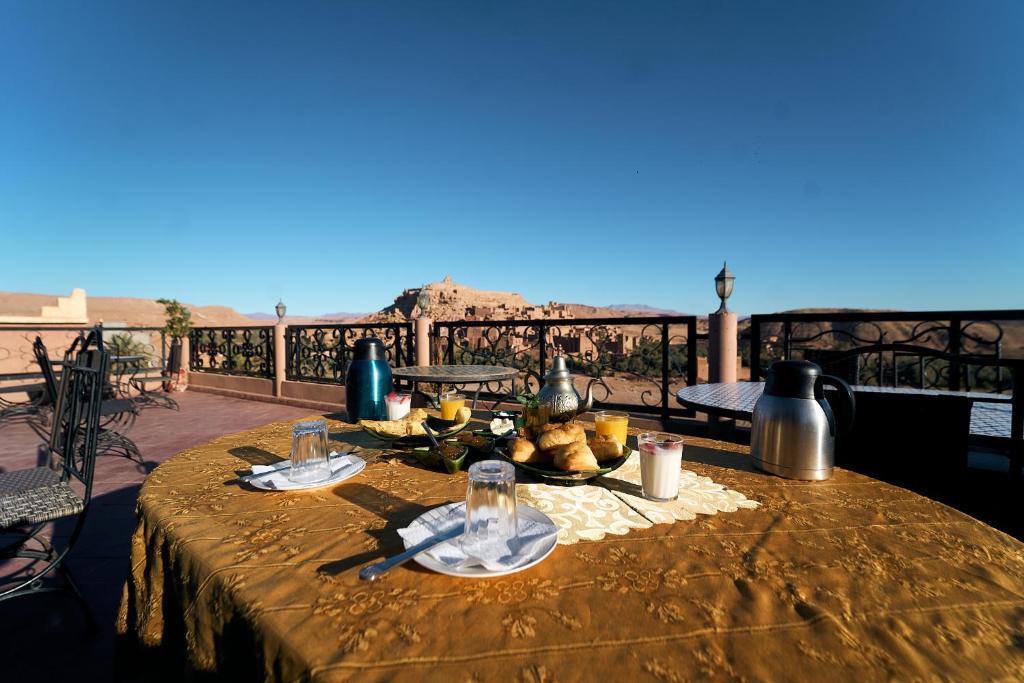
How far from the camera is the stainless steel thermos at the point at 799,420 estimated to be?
1116 millimetres

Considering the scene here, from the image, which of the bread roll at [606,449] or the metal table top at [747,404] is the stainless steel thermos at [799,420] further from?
the metal table top at [747,404]

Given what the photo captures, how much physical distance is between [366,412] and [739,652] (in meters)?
1.61

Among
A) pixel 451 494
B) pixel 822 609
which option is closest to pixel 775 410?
pixel 822 609

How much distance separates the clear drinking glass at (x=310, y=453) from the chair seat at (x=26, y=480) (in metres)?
1.67

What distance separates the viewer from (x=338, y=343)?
22.7 feet

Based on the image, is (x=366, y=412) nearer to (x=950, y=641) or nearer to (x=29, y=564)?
(x=950, y=641)

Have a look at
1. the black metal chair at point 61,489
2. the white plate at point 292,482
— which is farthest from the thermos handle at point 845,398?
the black metal chair at point 61,489

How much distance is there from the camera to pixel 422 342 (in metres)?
6.16

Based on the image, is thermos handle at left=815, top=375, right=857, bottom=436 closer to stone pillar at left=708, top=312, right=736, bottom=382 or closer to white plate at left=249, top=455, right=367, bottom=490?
white plate at left=249, top=455, right=367, bottom=490

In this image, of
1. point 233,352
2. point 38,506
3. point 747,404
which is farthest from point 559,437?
point 233,352

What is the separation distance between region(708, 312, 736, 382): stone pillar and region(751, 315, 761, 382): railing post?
0.17 metres

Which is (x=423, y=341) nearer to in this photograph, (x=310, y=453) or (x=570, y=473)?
(x=310, y=453)

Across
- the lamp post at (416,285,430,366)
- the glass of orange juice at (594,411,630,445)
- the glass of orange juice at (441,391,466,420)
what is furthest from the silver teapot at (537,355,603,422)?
the lamp post at (416,285,430,366)

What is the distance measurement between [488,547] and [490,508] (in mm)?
66
